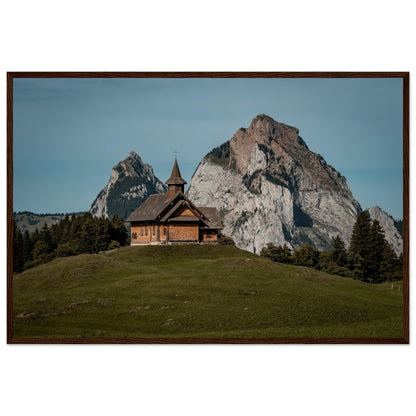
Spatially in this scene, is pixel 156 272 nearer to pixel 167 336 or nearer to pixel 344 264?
pixel 167 336

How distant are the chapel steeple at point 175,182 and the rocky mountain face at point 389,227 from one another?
9.41 meters

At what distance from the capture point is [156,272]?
30.1 m

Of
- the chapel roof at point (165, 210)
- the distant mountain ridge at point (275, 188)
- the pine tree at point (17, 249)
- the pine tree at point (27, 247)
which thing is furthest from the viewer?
the chapel roof at point (165, 210)

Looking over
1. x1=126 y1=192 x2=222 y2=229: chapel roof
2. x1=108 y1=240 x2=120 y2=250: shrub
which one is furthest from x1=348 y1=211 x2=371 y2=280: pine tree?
x1=108 y1=240 x2=120 y2=250: shrub

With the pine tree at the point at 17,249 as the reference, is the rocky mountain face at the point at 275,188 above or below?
above

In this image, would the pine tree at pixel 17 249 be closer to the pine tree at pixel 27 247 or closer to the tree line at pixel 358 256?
the pine tree at pixel 27 247

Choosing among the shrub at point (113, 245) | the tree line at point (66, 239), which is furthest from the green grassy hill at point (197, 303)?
the shrub at point (113, 245)

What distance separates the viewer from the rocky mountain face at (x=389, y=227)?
23.9 meters

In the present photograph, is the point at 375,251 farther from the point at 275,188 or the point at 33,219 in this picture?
the point at 33,219

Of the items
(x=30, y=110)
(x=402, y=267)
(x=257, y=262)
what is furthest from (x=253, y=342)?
(x=30, y=110)

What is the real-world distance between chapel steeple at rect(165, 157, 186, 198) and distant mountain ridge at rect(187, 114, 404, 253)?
86cm

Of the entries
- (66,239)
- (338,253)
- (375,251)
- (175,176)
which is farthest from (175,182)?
(375,251)

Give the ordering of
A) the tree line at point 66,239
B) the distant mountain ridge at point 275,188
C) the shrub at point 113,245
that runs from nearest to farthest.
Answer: the tree line at point 66,239
the distant mountain ridge at point 275,188
the shrub at point 113,245

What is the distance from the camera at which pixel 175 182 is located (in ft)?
103
